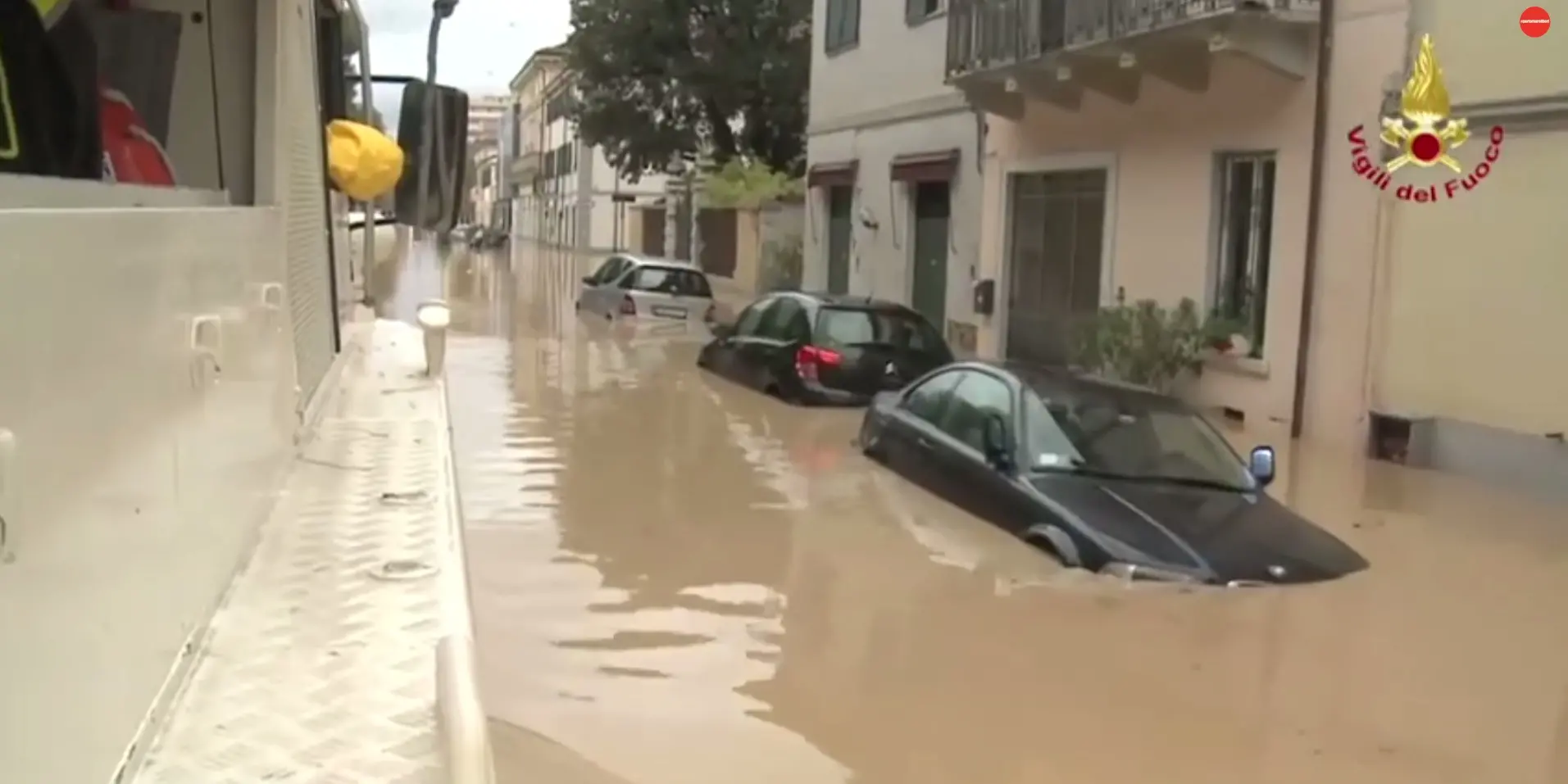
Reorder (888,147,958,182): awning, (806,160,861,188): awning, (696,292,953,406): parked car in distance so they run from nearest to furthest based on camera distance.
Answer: (696,292,953,406): parked car in distance → (888,147,958,182): awning → (806,160,861,188): awning

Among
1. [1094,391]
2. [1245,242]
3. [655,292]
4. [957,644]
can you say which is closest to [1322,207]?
[1245,242]

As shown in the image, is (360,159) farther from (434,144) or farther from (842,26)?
(842,26)

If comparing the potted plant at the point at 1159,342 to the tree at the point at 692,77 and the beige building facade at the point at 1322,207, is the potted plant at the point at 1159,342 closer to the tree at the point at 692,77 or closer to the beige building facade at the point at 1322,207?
the beige building facade at the point at 1322,207

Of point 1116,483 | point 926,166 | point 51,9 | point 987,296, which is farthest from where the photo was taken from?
point 926,166

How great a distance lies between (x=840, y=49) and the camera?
94.1 feet

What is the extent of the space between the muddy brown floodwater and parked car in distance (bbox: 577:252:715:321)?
577 inches

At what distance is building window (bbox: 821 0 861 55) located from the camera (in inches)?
1091

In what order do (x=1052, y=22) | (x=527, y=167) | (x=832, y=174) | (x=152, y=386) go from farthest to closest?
(x=527, y=167)
(x=832, y=174)
(x=1052, y=22)
(x=152, y=386)

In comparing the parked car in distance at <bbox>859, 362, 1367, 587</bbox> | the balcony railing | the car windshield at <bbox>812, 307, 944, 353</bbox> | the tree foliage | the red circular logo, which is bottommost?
the parked car in distance at <bbox>859, 362, 1367, 587</bbox>

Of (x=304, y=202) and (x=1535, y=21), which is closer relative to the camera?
(x=304, y=202)

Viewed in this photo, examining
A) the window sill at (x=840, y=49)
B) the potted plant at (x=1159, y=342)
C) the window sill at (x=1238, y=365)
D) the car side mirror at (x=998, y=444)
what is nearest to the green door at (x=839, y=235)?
the window sill at (x=840, y=49)

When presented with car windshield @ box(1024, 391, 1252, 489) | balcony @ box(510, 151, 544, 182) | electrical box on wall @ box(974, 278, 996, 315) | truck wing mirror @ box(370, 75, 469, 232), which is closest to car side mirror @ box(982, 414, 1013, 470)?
car windshield @ box(1024, 391, 1252, 489)

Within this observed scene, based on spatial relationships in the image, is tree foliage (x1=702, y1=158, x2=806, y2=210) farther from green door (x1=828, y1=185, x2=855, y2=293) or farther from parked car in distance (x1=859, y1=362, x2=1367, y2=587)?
parked car in distance (x1=859, y1=362, x2=1367, y2=587)

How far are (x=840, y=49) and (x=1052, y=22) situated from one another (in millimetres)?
10511
